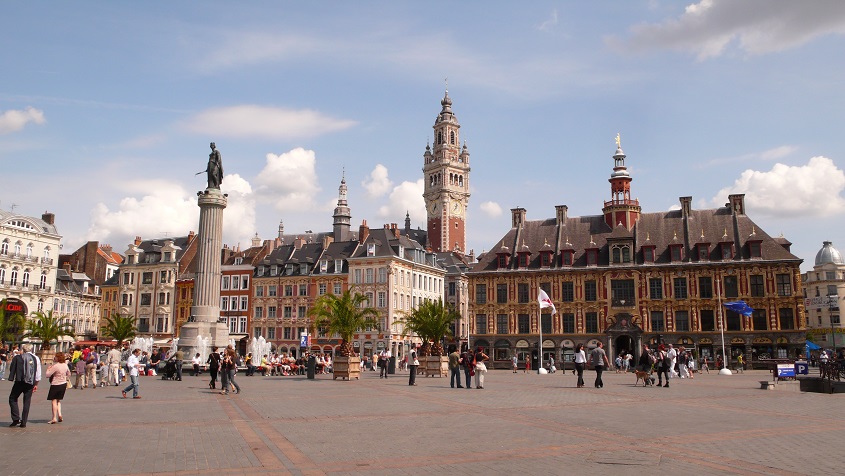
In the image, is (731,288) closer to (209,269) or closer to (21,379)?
(209,269)

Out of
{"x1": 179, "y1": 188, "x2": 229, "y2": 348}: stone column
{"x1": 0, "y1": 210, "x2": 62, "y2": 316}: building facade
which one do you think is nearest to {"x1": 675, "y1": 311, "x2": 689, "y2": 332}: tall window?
{"x1": 179, "y1": 188, "x2": 229, "y2": 348}: stone column

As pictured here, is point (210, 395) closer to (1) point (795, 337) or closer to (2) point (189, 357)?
(2) point (189, 357)

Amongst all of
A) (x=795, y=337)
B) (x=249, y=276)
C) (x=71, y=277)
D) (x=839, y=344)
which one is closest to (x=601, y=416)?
(x=795, y=337)

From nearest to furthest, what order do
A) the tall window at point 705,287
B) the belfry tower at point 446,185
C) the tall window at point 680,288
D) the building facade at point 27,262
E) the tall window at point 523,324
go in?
1. the tall window at point 705,287
2. the tall window at point 680,288
3. the tall window at point 523,324
4. the building facade at point 27,262
5. the belfry tower at point 446,185

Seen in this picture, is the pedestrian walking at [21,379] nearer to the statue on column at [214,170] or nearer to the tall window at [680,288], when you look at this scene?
the statue on column at [214,170]

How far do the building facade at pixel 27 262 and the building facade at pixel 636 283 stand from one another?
49.6 m

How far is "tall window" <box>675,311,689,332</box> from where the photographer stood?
56.3m

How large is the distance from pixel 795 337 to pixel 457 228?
253ft

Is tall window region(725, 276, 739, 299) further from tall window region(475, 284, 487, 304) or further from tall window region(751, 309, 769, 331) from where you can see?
tall window region(475, 284, 487, 304)

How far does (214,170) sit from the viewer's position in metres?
42.2

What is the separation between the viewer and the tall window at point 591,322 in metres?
58.9

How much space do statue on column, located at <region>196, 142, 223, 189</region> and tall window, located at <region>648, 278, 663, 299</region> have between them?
36324mm

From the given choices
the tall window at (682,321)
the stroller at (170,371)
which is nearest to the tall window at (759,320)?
the tall window at (682,321)

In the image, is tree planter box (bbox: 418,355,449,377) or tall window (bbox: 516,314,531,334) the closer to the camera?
tree planter box (bbox: 418,355,449,377)
